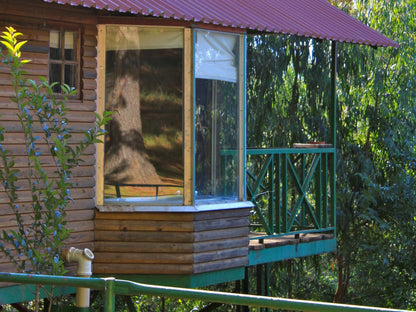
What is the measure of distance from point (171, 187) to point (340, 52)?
7529 millimetres

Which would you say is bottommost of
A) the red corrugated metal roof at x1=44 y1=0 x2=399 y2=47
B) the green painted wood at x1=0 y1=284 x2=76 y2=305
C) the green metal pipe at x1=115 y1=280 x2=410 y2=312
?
the green painted wood at x1=0 y1=284 x2=76 y2=305

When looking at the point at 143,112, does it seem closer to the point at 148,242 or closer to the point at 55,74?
the point at 55,74

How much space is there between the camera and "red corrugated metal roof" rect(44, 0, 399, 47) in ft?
22.9

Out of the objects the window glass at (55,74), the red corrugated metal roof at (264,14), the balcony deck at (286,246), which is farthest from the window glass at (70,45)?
the balcony deck at (286,246)

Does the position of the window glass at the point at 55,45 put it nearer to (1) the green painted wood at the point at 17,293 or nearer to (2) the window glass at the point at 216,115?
(2) the window glass at the point at 216,115

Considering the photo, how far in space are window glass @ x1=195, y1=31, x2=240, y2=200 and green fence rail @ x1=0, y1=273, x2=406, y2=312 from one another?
367 cm

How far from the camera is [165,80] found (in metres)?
7.61

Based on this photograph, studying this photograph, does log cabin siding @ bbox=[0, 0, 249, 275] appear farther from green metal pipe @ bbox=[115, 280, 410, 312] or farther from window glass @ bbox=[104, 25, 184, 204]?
green metal pipe @ bbox=[115, 280, 410, 312]

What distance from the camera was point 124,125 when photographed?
299 inches

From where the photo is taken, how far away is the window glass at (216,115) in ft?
25.4

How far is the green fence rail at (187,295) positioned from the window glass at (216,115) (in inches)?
144

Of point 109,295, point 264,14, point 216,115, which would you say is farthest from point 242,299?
point 264,14

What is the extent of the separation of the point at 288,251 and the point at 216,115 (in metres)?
2.69

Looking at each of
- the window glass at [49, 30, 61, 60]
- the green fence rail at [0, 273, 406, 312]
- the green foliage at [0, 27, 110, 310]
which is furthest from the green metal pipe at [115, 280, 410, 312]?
the window glass at [49, 30, 61, 60]
